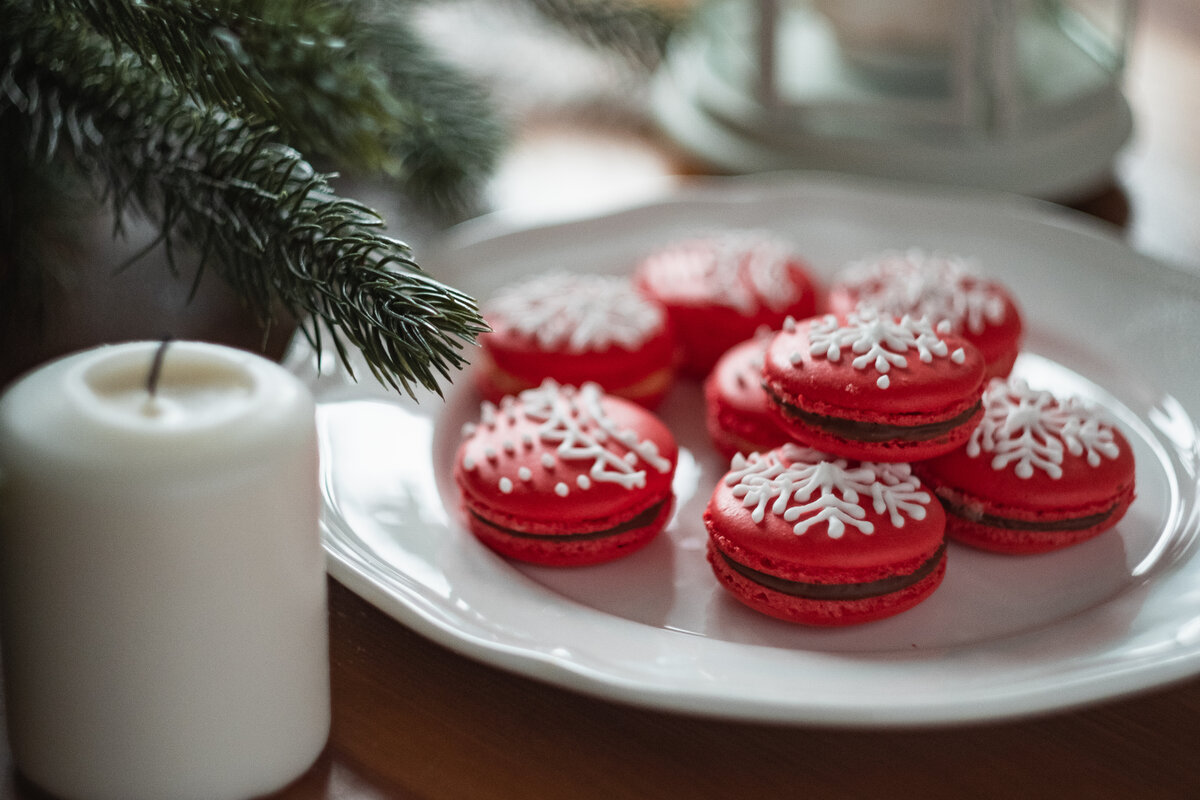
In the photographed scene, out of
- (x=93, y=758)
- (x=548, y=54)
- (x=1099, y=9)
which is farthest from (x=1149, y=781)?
(x=1099, y=9)

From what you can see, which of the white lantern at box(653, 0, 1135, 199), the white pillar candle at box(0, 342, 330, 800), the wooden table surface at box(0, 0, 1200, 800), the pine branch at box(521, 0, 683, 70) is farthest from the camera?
the pine branch at box(521, 0, 683, 70)

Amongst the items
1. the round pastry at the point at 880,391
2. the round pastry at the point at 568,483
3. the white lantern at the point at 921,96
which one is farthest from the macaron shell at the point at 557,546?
the white lantern at the point at 921,96

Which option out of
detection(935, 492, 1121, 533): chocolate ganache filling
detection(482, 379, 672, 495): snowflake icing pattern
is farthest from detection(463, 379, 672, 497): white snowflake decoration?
detection(935, 492, 1121, 533): chocolate ganache filling

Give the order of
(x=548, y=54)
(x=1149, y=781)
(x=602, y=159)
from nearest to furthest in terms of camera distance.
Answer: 1. (x=1149, y=781)
2. (x=602, y=159)
3. (x=548, y=54)

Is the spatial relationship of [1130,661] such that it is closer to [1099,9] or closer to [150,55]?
[150,55]

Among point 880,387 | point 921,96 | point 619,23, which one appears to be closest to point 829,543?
point 880,387

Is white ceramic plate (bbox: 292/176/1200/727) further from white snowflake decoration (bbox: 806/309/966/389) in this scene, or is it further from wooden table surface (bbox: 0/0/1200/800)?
white snowflake decoration (bbox: 806/309/966/389)
